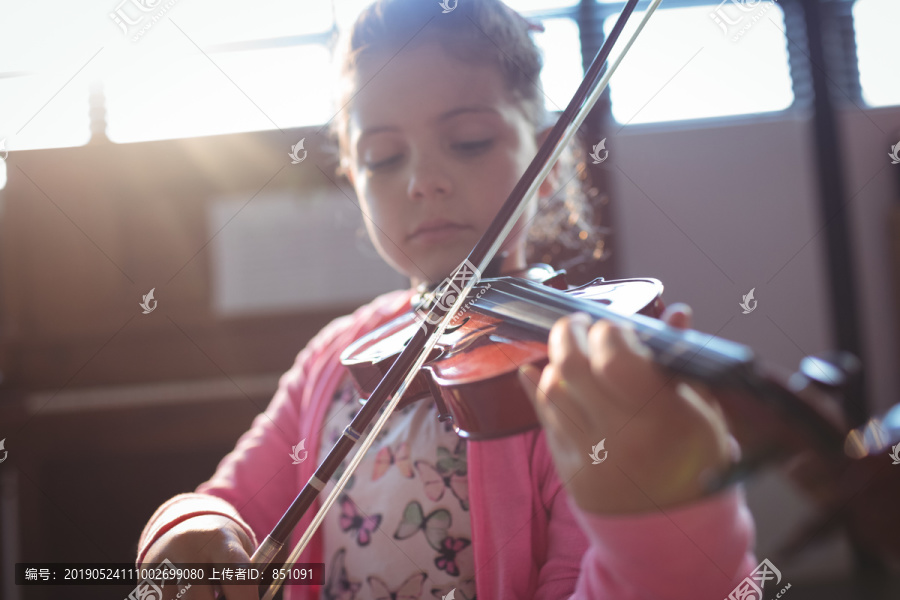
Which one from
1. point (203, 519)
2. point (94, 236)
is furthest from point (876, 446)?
point (94, 236)

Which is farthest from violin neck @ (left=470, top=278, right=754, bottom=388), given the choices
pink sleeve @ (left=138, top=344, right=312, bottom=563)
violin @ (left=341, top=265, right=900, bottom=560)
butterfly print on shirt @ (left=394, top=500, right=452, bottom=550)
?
pink sleeve @ (left=138, top=344, right=312, bottom=563)

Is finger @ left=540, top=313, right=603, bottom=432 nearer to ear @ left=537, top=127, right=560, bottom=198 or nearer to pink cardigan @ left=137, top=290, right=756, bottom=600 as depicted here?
pink cardigan @ left=137, top=290, right=756, bottom=600

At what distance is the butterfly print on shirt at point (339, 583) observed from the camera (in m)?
0.54

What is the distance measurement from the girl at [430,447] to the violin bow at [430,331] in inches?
2.4

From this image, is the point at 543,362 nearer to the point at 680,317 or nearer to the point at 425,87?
the point at 680,317

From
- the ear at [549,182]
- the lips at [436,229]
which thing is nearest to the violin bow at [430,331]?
the lips at [436,229]

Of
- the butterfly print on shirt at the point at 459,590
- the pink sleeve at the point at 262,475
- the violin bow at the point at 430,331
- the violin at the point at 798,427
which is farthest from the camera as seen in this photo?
the pink sleeve at the point at 262,475

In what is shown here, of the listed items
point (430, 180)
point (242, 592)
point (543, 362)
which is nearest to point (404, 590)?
point (242, 592)

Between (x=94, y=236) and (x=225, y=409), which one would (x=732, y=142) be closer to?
(x=225, y=409)

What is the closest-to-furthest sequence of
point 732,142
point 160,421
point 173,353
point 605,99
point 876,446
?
point 876,446
point 605,99
point 160,421
point 173,353
point 732,142

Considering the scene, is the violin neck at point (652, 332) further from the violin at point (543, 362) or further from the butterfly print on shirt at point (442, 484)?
the butterfly print on shirt at point (442, 484)

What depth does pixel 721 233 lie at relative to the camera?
65.1 inches

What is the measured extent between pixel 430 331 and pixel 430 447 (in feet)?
0.64

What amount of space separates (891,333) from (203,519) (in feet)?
6.53
